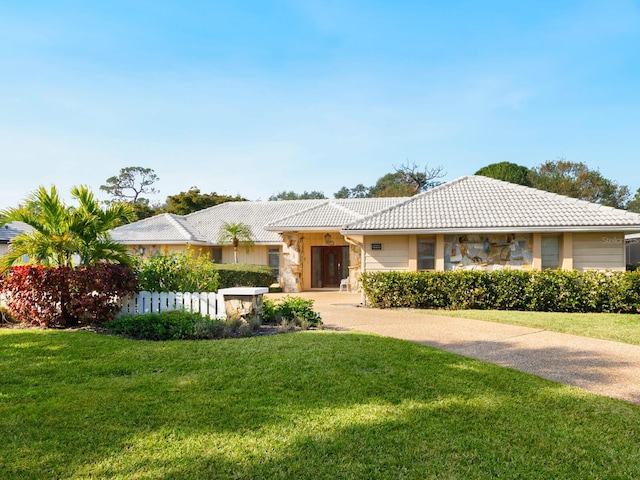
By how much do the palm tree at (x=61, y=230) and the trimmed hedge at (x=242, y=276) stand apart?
946 centimetres

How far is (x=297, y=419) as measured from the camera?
14.0ft

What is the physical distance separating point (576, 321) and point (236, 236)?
17478mm

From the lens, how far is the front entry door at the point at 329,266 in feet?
80.0

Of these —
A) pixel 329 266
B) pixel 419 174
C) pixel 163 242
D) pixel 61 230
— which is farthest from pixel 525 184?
pixel 61 230

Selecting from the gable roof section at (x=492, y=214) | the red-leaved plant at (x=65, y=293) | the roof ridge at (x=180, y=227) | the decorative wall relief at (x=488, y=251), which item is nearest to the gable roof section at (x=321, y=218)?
the gable roof section at (x=492, y=214)

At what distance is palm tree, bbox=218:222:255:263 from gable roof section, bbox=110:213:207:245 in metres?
1.25

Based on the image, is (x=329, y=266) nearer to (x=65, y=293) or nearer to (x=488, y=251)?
(x=488, y=251)

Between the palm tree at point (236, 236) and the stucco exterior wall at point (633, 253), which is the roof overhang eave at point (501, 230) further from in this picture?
the stucco exterior wall at point (633, 253)

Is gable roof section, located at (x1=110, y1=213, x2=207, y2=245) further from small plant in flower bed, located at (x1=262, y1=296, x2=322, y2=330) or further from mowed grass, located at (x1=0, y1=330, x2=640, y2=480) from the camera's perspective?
mowed grass, located at (x1=0, y1=330, x2=640, y2=480)

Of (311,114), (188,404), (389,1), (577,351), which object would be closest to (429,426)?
(188,404)

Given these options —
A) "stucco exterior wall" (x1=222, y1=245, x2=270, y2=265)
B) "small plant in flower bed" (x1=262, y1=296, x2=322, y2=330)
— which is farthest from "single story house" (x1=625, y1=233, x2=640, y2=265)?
"small plant in flower bed" (x1=262, y1=296, x2=322, y2=330)

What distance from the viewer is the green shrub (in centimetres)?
1011

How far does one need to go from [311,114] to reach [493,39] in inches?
273

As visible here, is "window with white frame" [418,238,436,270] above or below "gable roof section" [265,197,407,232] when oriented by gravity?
below
